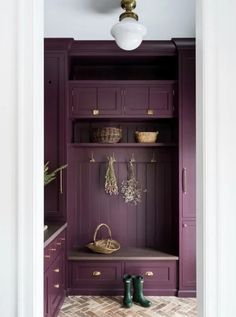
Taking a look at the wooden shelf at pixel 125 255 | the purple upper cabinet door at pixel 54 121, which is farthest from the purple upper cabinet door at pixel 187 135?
the purple upper cabinet door at pixel 54 121

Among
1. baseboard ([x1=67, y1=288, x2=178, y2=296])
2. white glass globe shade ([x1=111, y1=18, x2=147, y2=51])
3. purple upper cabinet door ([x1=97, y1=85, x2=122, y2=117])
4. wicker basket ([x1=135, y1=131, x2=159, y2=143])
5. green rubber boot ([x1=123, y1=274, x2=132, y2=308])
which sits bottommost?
baseboard ([x1=67, y1=288, x2=178, y2=296])

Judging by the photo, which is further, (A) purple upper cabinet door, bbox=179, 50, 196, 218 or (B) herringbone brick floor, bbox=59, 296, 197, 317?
(A) purple upper cabinet door, bbox=179, 50, 196, 218

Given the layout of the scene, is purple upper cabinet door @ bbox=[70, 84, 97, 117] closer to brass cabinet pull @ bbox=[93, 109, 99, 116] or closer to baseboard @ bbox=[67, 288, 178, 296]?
brass cabinet pull @ bbox=[93, 109, 99, 116]

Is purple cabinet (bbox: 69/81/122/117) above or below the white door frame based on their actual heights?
above

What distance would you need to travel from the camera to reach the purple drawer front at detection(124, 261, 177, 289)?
3.05 metres

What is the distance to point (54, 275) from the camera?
8.23ft

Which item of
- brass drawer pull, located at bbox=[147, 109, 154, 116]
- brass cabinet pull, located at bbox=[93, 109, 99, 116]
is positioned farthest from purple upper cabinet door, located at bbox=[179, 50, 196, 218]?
brass cabinet pull, located at bbox=[93, 109, 99, 116]

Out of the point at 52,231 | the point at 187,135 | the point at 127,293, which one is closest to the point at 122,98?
the point at 187,135

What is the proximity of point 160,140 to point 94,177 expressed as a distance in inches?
39.0

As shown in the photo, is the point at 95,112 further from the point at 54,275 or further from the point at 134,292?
the point at 134,292

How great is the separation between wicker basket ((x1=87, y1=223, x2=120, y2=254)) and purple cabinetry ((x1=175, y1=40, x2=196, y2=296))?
0.77 metres

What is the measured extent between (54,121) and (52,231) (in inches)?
49.3
